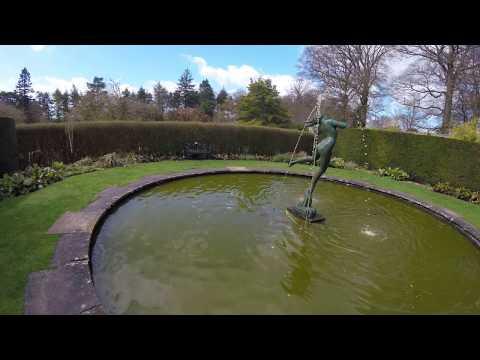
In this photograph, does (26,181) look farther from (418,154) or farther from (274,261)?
(418,154)

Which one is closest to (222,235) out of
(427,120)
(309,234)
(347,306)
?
(309,234)

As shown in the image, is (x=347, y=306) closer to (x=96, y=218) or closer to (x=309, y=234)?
(x=309, y=234)

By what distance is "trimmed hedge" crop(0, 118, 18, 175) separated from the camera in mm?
6977

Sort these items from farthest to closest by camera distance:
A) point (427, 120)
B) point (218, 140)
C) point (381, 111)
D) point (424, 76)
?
1. point (381, 111)
2. point (427, 120)
3. point (424, 76)
4. point (218, 140)

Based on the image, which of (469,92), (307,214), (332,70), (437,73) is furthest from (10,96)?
(469,92)

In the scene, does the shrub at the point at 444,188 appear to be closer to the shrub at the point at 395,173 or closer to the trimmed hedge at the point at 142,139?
the shrub at the point at 395,173

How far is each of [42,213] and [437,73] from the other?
24.7 meters

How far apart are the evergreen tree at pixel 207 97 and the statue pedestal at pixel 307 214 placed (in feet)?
114

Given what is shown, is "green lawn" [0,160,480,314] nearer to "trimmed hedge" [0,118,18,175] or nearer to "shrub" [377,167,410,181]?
"shrub" [377,167,410,181]

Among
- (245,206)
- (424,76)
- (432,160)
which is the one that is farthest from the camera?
(424,76)

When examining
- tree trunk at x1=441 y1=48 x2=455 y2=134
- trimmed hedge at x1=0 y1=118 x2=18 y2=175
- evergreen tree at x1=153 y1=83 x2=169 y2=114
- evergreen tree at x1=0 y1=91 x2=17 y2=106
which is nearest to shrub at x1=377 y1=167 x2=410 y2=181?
tree trunk at x1=441 y1=48 x2=455 y2=134
